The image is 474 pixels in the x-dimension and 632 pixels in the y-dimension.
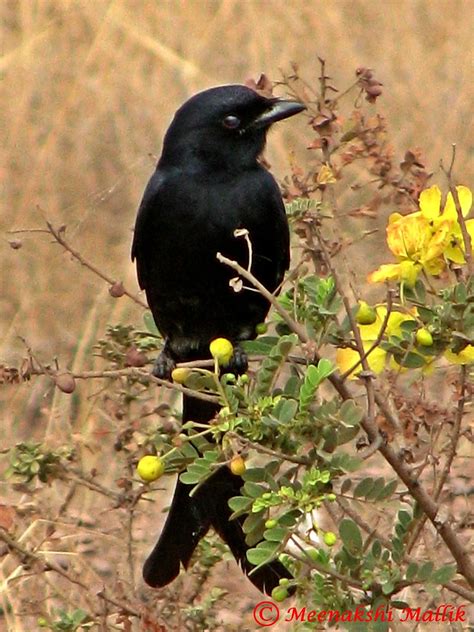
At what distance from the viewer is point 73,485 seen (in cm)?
248

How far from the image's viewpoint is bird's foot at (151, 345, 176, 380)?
2895mm

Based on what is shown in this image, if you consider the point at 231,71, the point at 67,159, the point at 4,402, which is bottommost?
the point at 4,402

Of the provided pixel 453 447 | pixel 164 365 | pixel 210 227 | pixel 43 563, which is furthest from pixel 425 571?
pixel 164 365

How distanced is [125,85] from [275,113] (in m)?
3.29

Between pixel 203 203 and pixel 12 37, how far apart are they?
128 inches

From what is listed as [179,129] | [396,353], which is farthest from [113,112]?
[396,353]

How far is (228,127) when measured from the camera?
2777 millimetres

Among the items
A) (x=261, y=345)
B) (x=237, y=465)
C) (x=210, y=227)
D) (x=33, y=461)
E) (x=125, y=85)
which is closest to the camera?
(x=237, y=465)

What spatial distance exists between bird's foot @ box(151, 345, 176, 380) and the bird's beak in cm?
53

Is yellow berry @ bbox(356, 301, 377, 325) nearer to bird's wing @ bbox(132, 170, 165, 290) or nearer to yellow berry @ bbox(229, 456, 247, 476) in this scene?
A: yellow berry @ bbox(229, 456, 247, 476)

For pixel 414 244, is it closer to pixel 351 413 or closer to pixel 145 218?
pixel 351 413

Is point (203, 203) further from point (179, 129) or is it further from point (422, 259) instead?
point (422, 259)

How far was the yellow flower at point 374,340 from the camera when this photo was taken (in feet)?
6.57

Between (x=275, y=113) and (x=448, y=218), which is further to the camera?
(x=275, y=113)
